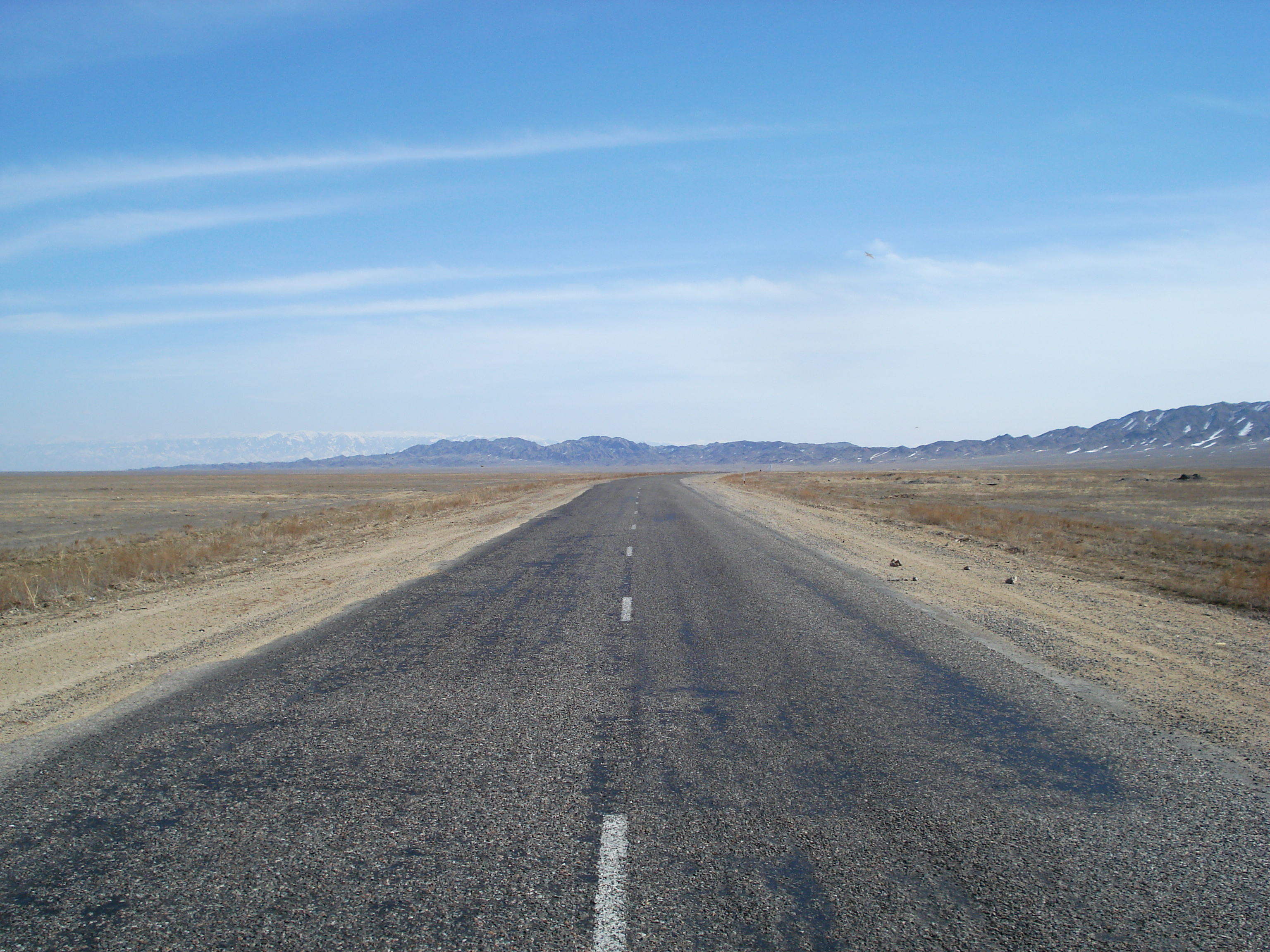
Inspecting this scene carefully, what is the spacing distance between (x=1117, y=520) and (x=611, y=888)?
36.4 metres

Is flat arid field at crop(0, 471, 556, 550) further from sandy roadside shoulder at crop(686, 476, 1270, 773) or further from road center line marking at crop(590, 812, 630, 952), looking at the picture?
road center line marking at crop(590, 812, 630, 952)

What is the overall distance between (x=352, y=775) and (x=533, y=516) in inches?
962

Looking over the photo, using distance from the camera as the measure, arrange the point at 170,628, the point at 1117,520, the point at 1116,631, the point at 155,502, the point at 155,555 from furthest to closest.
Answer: the point at 155,502 → the point at 1117,520 → the point at 155,555 → the point at 170,628 → the point at 1116,631

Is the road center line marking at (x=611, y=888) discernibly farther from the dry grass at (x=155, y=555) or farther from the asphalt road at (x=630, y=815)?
the dry grass at (x=155, y=555)

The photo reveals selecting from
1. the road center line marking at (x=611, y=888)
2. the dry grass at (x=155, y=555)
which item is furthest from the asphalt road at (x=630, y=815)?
the dry grass at (x=155, y=555)

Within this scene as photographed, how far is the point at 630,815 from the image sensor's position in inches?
175

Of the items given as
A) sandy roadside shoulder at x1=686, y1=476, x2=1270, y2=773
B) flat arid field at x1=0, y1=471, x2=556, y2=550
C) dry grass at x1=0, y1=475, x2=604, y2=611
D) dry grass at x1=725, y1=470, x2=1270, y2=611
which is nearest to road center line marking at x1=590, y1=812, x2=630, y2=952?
sandy roadside shoulder at x1=686, y1=476, x2=1270, y2=773

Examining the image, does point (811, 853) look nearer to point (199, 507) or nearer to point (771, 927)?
point (771, 927)

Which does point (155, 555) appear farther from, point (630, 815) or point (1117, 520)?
point (1117, 520)

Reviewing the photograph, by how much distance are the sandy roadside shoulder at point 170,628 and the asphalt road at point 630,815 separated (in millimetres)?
917

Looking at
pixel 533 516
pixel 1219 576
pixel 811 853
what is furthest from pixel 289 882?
pixel 533 516

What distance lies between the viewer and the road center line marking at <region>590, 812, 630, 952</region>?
333cm

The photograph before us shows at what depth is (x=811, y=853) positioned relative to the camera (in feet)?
13.3

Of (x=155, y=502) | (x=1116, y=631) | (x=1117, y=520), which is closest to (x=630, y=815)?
(x=1116, y=631)
